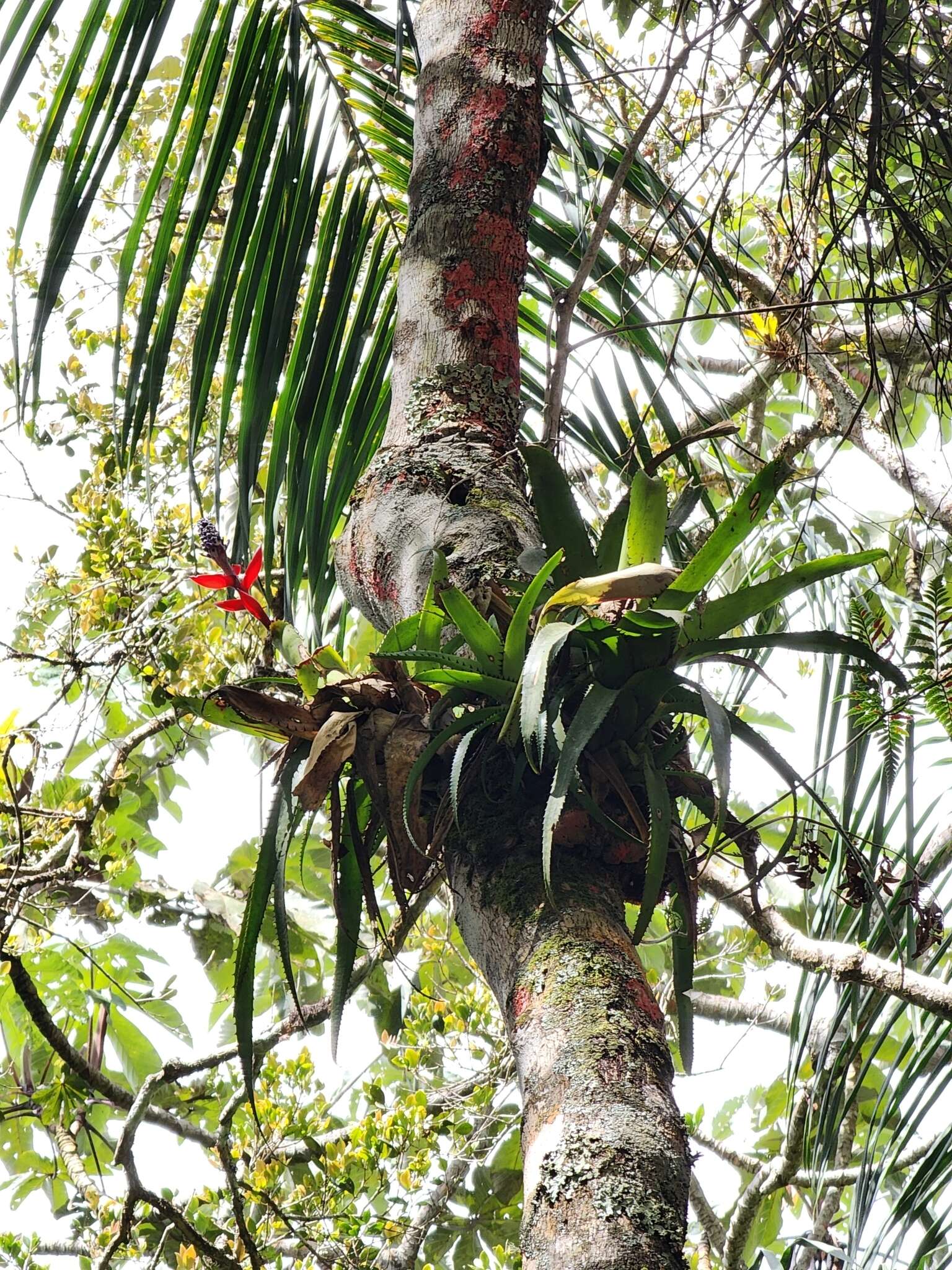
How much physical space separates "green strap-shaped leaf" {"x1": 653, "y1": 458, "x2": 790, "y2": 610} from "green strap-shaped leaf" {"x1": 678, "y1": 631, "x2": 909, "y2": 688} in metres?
0.06

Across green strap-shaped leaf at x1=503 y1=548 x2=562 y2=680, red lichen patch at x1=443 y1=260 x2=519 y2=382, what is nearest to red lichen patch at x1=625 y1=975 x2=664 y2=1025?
green strap-shaped leaf at x1=503 y1=548 x2=562 y2=680

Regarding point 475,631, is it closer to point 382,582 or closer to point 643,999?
point 382,582

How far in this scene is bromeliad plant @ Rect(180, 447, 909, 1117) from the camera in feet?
3.54

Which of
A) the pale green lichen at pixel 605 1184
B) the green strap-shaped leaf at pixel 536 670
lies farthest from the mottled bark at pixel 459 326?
the pale green lichen at pixel 605 1184

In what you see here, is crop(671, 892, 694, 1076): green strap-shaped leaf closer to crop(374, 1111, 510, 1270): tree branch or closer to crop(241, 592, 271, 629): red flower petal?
crop(241, 592, 271, 629): red flower petal

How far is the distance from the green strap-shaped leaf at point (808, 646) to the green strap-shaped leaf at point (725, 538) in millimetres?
60

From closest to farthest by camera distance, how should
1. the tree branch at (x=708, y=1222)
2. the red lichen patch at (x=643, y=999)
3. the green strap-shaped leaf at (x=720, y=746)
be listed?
the red lichen patch at (x=643, y=999) → the green strap-shaped leaf at (x=720, y=746) → the tree branch at (x=708, y=1222)

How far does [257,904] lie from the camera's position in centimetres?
118

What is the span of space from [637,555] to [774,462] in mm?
183

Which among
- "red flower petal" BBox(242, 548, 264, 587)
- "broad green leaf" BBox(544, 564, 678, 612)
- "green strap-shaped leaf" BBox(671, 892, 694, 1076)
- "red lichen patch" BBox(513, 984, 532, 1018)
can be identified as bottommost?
"red lichen patch" BBox(513, 984, 532, 1018)

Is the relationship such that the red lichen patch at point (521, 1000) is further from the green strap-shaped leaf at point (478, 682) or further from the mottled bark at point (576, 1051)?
the green strap-shaped leaf at point (478, 682)

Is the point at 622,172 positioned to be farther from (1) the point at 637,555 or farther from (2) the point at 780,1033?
(2) the point at 780,1033

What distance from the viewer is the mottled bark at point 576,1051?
2.46 ft

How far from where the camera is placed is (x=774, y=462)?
3.65ft
